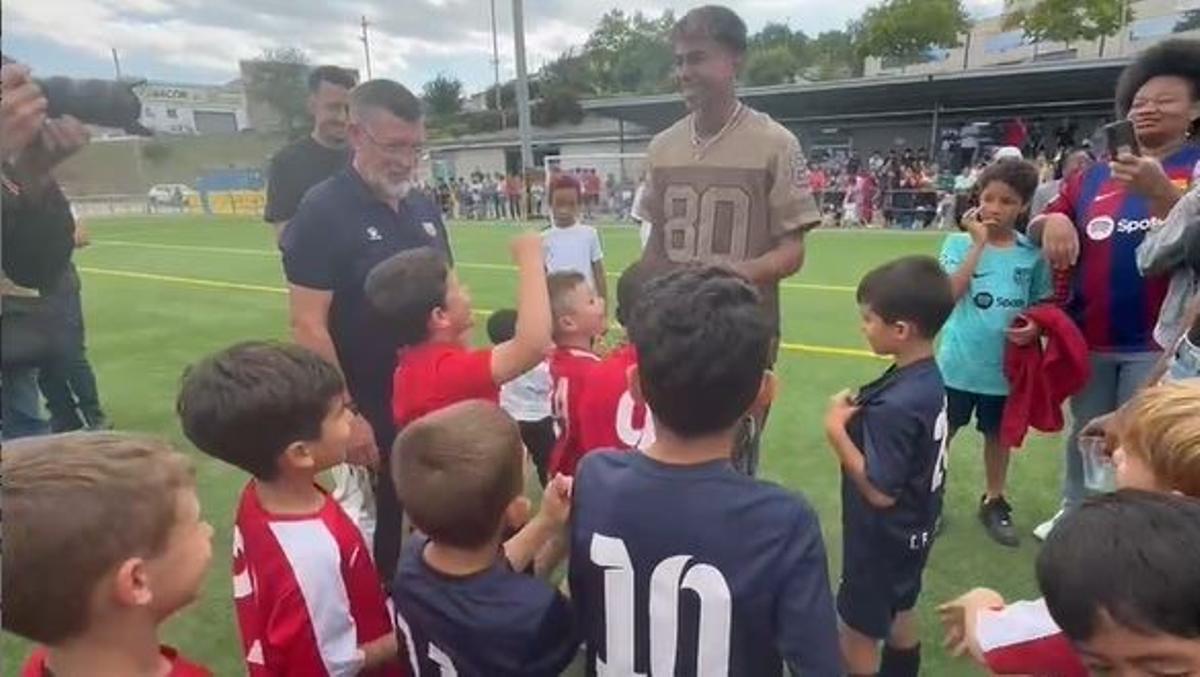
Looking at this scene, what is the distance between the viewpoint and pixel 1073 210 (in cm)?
335

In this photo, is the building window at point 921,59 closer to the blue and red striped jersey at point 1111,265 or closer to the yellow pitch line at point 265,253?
the yellow pitch line at point 265,253

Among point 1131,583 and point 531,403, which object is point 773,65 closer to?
point 531,403

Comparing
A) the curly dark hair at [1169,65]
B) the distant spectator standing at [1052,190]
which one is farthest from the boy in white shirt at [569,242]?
the curly dark hair at [1169,65]

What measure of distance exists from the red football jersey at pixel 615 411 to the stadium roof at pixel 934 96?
25.4 meters

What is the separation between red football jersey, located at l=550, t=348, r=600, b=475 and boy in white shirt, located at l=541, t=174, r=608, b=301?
3.01 m

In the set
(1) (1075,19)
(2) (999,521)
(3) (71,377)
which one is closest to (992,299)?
(2) (999,521)

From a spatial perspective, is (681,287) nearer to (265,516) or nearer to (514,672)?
(514,672)

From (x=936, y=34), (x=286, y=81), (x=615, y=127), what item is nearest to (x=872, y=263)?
(x=286, y=81)

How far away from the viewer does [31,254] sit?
14.4 ft

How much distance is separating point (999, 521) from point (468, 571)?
10.3 feet

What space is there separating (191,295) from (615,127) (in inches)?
1381

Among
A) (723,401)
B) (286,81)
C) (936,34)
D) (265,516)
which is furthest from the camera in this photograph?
(936,34)

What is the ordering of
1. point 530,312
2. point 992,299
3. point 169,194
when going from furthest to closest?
point 169,194 < point 992,299 < point 530,312

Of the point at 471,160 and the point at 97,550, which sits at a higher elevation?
the point at 97,550
